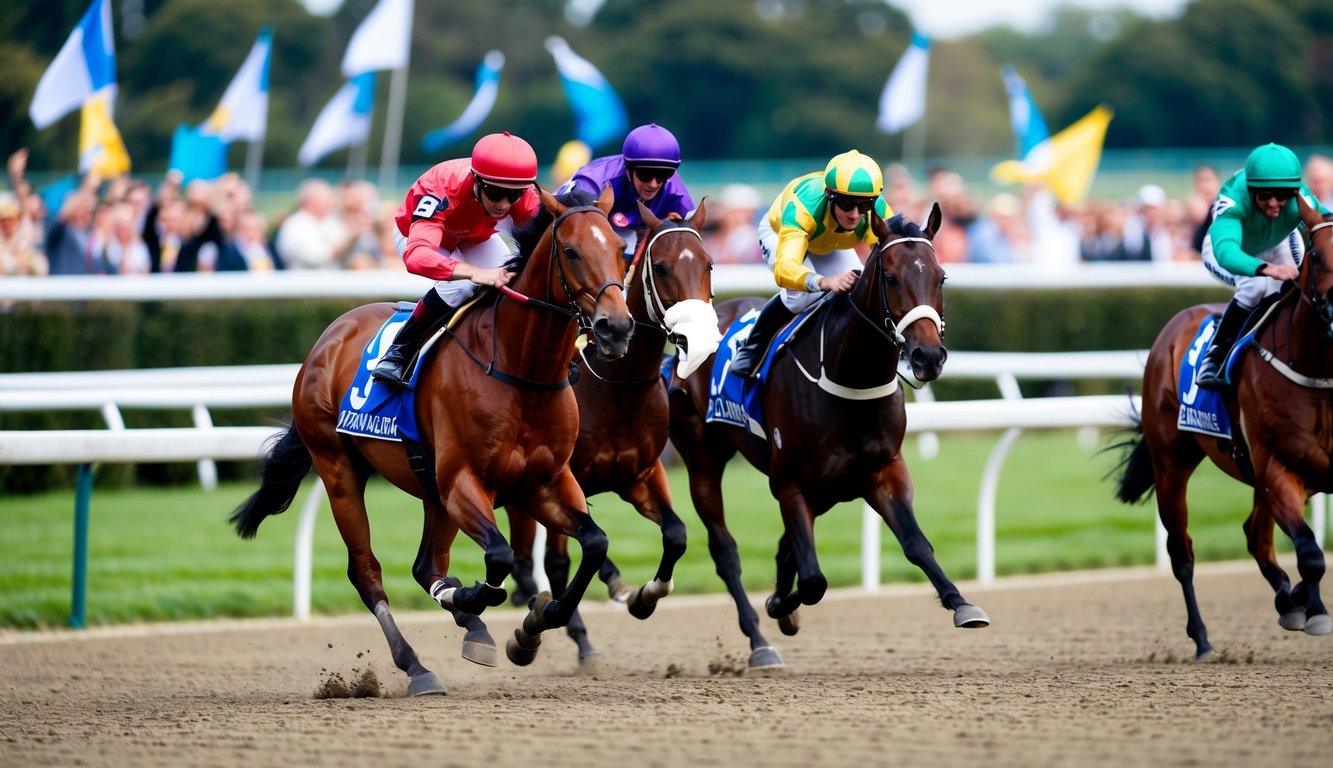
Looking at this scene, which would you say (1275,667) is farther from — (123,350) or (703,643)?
(123,350)

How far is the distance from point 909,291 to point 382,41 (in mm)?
9427

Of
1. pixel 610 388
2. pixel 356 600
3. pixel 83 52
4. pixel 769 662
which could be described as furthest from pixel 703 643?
pixel 83 52

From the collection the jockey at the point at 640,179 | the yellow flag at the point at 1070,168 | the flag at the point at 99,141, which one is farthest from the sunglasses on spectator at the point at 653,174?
the yellow flag at the point at 1070,168

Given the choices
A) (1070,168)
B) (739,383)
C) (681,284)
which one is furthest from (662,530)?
(1070,168)

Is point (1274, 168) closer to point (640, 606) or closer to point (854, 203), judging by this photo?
point (854, 203)

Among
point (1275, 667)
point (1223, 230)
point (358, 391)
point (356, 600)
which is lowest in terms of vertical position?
point (356, 600)

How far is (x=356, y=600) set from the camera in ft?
28.2

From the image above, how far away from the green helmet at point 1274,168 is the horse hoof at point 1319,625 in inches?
62.8

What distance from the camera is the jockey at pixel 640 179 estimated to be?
6.50 metres

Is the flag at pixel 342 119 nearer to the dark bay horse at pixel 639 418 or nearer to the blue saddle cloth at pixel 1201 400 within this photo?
the dark bay horse at pixel 639 418

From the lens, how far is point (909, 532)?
242 inches

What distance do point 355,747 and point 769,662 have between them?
2.27 m

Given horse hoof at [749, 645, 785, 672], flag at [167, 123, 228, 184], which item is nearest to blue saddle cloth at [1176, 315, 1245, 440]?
horse hoof at [749, 645, 785, 672]

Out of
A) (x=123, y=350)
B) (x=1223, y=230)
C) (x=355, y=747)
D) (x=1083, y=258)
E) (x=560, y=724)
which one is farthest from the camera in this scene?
(x=1083, y=258)
